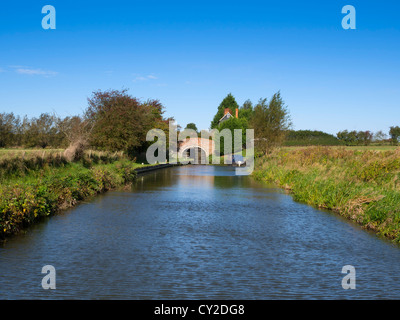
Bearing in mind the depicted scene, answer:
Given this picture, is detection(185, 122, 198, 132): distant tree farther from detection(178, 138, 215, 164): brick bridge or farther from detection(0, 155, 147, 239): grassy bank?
detection(0, 155, 147, 239): grassy bank

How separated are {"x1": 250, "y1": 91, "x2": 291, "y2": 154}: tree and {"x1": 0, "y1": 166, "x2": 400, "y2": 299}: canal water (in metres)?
36.8

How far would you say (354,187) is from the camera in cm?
1841

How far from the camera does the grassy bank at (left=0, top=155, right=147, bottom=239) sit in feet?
41.0

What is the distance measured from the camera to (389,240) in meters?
12.0

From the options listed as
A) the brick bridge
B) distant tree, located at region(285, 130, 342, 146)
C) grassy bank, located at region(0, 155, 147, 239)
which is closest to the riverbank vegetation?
grassy bank, located at region(0, 155, 147, 239)

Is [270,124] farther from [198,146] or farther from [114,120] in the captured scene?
[198,146]

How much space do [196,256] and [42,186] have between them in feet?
28.1

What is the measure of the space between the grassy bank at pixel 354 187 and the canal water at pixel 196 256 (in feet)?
2.53
